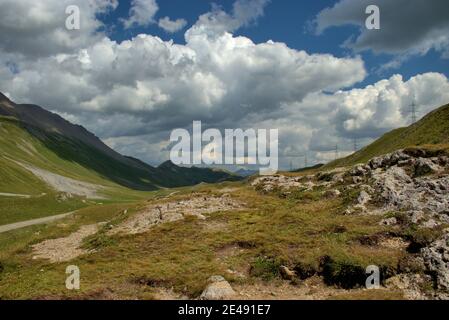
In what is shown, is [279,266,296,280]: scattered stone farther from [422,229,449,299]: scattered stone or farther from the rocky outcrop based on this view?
[422,229,449,299]: scattered stone

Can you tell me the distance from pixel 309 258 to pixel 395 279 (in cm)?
622

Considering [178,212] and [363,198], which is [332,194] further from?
[178,212]

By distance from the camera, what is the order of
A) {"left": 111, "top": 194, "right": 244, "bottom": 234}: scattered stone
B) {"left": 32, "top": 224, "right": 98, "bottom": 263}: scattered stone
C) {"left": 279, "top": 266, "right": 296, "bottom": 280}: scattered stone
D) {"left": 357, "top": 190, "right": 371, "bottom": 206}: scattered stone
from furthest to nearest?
{"left": 111, "top": 194, "right": 244, "bottom": 234}: scattered stone
{"left": 357, "top": 190, "right": 371, "bottom": 206}: scattered stone
{"left": 32, "top": 224, "right": 98, "bottom": 263}: scattered stone
{"left": 279, "top": 266, "right": 296, "bottom": 280}: scattered stone

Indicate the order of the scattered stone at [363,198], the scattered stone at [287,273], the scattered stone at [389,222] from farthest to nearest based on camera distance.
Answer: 1. the scattered stone at [363,198]
2. the scattered stone at [389,222]
3. the scattered stone at [287,273]

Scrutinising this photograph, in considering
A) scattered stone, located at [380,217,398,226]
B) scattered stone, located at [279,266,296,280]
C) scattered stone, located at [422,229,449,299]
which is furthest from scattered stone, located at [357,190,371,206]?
scattered stone, located at [279,266,296,280]

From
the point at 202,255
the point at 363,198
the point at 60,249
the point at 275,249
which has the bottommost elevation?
the point at 60,249

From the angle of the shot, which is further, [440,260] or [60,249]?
[60,249]

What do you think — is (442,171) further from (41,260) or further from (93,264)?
(41,260)

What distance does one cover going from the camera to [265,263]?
30.9 metres

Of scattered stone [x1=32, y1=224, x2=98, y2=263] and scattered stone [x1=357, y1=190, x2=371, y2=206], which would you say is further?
scattered stone [x1=357, y1=190, x2=371, y2=206]

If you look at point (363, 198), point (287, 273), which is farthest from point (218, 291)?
point (363, 198)

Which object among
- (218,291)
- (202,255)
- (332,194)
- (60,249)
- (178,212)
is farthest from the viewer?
(178,212)

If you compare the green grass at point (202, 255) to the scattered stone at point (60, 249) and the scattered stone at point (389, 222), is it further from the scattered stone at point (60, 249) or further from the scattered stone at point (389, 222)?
the scattered stone at point (60, 249)

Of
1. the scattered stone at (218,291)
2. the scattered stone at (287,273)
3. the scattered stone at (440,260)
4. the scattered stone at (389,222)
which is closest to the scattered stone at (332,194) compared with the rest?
the scattered stone at (389,222)
